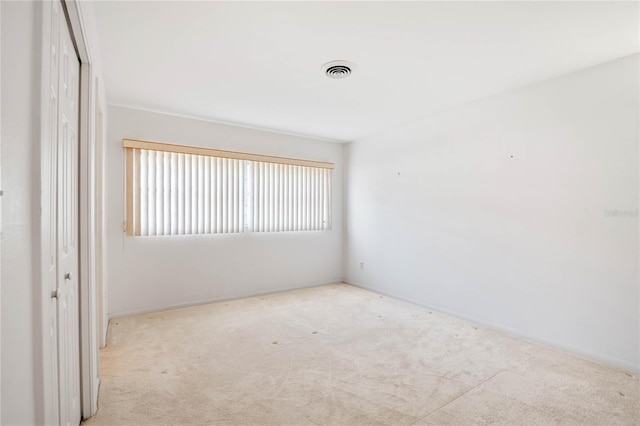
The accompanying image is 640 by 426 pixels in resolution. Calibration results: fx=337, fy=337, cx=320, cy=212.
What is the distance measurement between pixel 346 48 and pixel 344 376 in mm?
2536

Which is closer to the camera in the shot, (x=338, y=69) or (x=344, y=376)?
(x=344, y=376)

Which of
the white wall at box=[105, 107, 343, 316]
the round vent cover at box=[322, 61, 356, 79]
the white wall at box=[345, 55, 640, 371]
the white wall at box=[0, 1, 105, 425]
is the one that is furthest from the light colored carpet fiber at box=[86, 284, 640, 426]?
the round vent cover at box=[322, 61, 356, 79]

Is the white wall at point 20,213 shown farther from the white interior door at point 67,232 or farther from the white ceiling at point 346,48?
the white ceiling at point 346,48

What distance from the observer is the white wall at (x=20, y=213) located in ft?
2.23

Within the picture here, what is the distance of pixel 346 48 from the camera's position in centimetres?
261

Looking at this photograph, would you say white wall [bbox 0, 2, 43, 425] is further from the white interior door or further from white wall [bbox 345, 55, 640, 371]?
white wall [bbox 345, 55, 640, 371]

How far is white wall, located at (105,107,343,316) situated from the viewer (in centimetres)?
402

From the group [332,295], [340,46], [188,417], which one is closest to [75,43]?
[340,46]

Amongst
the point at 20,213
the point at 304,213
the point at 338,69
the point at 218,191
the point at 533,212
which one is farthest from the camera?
the point at 304,213

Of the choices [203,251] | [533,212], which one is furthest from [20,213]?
[203,251]

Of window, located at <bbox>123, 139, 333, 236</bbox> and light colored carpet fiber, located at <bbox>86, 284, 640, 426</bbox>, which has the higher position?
window, located at <bbox>123, 139, 333, 236</bbox>

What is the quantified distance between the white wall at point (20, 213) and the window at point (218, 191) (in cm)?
352

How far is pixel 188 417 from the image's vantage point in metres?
2.08

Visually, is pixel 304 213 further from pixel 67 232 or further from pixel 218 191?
pixel 67 232
